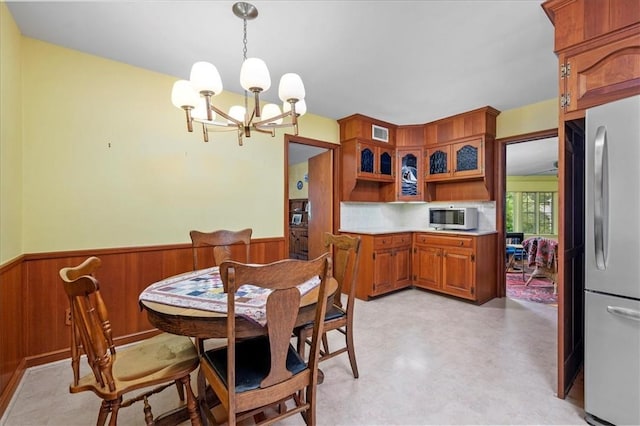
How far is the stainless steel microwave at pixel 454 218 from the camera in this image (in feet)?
12.7

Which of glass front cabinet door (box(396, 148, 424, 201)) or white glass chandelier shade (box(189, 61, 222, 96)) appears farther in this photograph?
glass front cabinet door (box(396, 148, 424, 201))

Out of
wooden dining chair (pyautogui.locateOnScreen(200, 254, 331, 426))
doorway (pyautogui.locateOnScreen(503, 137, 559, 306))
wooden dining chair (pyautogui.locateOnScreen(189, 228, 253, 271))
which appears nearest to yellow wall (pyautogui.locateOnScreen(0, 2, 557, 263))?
wooden dining chair (pyautogui.locateOnScreen(189, 228, 253, 271))

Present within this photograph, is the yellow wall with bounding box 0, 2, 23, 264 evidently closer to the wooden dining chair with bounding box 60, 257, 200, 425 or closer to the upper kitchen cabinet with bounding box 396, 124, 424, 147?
the wooden dining chair with bounding box 60, 257, 200, 425

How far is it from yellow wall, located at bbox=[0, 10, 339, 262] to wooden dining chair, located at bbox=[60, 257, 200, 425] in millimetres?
1122

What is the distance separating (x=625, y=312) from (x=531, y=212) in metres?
9.07

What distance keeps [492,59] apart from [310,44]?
155 centimetres

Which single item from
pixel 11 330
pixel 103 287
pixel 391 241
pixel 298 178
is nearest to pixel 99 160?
pixel 103 287

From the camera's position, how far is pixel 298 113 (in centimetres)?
203

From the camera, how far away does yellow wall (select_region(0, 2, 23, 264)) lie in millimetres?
1778

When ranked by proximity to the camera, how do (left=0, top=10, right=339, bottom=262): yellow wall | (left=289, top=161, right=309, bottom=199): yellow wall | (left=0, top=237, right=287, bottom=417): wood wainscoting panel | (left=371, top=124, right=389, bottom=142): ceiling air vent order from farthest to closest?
(left=289, top=161, right=309, bottom=199): yellow wall
(left=371, top=124, right=389, bottom=142): ceiling air vent
(left=0, top=10, right=339, bottom=262): yellow wall
(left=0, top=237, right=287, bottom=417): wood wainscoting panel

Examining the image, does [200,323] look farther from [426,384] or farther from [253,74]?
[426,384]

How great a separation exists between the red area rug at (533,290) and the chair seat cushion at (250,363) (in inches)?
150

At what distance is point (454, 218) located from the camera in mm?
3971

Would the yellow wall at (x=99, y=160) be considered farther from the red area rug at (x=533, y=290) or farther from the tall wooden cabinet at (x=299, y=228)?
the red area rug at (x=533, y=290)
